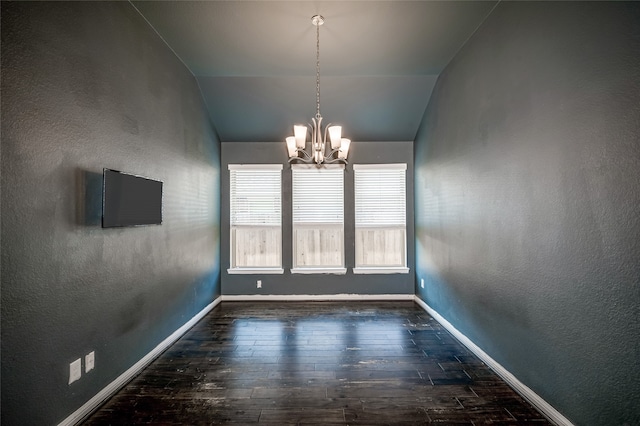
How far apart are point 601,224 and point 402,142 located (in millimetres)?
3381

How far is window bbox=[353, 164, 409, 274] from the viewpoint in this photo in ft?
15.7

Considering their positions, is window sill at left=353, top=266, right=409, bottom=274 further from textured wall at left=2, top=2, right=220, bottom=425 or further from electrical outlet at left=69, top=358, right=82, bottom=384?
electrical outlet at left=69, top=358, right=82, bottom=384

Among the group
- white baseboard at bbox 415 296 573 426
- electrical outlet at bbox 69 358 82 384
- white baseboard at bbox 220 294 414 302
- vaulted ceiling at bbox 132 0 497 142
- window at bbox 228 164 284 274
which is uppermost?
vaulted ceiling at bbox 132 0 497 142

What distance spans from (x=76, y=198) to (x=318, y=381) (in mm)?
2200

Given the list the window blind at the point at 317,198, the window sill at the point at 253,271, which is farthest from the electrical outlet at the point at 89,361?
the window blind at the point at 317,198

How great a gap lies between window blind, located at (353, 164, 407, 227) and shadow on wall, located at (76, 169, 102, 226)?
3439 millimetres

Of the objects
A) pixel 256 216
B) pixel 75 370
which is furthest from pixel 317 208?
pixel 75 370

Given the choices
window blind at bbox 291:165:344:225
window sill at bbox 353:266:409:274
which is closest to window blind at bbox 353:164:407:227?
window blind at bbox 291:165:344:225

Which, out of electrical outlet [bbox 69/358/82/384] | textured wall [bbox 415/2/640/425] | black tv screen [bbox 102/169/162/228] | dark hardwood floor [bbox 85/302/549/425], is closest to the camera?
textured wall [bbox 415/2/640/425]

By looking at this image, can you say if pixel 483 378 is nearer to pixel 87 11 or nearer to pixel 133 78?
pixel 133 78

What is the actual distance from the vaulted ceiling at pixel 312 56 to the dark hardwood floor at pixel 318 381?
2845mm

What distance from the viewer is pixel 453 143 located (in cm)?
335

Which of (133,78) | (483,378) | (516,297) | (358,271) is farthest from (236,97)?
(483,378)

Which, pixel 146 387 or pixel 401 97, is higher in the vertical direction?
pixel 401 97
